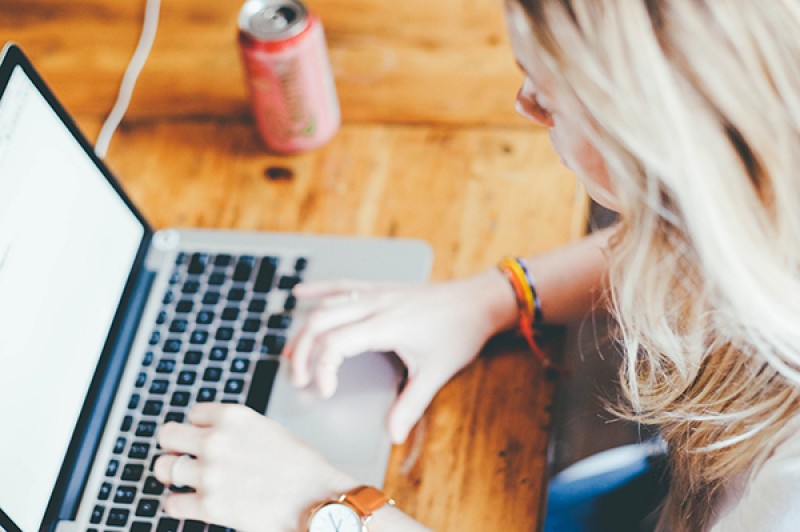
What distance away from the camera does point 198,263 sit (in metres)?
0.91

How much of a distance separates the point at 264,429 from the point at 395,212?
299 millimetres

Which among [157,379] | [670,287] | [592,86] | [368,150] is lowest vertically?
[157,379]

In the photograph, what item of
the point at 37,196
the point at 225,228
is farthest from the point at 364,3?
the point at 37,196

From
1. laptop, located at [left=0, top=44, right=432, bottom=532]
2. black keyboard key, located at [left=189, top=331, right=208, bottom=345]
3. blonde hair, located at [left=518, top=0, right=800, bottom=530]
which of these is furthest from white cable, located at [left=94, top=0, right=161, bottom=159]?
blonde hair, located at [left=518, top=0, right=800, bottom=530]

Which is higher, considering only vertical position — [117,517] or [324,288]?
[324,288]

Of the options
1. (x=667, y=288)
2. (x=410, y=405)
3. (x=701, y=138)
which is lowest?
(x=410, y=405)

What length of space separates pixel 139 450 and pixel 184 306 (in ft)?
0.50

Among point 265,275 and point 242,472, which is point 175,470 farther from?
point 265,275

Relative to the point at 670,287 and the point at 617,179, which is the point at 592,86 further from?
the point at 670,287

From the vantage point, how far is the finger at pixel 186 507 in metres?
0.73

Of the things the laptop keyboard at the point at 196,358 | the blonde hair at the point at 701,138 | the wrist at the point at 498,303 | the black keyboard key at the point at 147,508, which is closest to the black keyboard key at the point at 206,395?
the laptop keyboard at the point at 196,358

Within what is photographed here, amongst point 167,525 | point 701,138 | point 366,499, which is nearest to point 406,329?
point 366,499

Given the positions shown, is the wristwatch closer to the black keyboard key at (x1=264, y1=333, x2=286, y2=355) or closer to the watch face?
the watch face

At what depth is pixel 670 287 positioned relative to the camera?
61 cm
